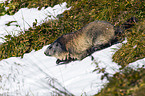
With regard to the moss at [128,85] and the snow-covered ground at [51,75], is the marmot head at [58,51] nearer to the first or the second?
the snow-covered ground at [51,75]

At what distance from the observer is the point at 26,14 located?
9719 millimetres

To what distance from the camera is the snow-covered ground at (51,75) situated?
12.8 ft

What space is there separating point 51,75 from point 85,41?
1349mm

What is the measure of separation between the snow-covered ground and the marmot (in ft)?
0.71

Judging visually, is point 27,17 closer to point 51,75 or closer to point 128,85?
point 51,75

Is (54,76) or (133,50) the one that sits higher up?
(133,50)

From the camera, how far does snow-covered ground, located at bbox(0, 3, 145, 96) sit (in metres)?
3.91

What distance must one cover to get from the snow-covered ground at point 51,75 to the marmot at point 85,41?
216mm

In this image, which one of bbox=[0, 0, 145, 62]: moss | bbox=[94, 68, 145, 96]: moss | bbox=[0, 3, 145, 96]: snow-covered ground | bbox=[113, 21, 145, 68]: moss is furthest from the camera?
bbox=[0, 0, 145, 62]: moss

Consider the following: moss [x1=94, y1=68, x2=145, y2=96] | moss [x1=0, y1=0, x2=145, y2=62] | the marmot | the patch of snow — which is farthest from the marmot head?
moss [x1=94, y1=68, x2=145, y2=96]

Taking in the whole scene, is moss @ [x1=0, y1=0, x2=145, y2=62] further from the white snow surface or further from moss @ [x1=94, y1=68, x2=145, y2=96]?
moss @ [x1=94, y1=68, x2=145, y2=96]

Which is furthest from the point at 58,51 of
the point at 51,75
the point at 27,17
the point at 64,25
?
the point at 27,17

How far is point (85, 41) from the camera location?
17.2ft

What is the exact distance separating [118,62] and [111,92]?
1962 mm
